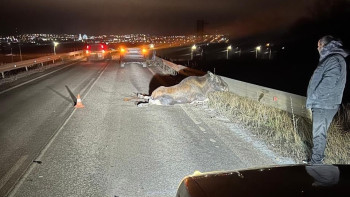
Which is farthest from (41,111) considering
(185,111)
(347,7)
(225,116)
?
(347,7)

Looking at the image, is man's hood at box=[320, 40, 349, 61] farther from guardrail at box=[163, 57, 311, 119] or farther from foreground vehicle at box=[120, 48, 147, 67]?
foreground vehicle at box=[120, 48, 147, 67]

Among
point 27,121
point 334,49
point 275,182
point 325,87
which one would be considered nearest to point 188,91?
point 27,121

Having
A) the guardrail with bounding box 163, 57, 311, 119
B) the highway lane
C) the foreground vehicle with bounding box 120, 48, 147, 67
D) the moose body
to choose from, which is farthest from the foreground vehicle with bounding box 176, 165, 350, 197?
the foreground vehicle with bounding box 120, 48, 147, 67

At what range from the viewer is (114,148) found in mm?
6105

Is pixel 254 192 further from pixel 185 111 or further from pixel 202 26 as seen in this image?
pixel 202 26

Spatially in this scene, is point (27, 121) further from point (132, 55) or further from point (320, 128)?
point (132, 55)

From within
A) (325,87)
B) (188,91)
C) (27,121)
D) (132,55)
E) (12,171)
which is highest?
(132,55)

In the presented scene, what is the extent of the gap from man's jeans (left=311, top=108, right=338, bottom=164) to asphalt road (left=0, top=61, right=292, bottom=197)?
0.66 meters

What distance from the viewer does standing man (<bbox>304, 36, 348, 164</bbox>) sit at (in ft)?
14.6

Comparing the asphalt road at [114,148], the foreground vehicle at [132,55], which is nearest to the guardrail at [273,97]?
the asphalt road at [114,148]

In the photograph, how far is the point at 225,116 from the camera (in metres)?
8.75

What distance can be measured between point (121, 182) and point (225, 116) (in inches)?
188

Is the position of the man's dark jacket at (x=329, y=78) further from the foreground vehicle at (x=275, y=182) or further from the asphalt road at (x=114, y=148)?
the foreground vehicle at (x=275, y=182)

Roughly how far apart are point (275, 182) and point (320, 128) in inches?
107
